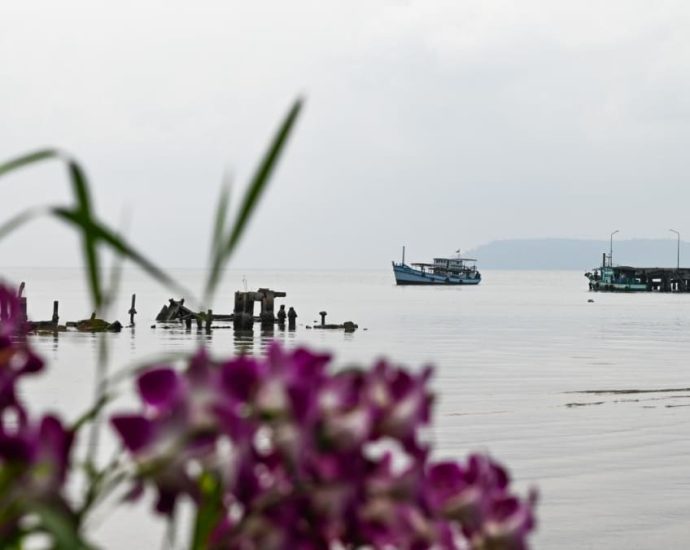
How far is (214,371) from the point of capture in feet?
2.84

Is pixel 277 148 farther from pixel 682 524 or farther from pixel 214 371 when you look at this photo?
pixel 682 524

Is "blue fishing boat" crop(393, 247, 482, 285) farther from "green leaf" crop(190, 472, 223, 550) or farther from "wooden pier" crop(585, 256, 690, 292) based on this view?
"green leaf" crop(190, 472, 223, 550)

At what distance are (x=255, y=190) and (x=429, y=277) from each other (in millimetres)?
125159

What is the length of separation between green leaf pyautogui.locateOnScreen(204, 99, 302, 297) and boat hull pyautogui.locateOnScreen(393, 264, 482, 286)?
123283 millimetres

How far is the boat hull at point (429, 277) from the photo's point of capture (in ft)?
412

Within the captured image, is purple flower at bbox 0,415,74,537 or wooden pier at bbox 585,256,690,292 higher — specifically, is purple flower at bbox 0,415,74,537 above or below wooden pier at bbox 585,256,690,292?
above

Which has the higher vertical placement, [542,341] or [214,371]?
[214,371]

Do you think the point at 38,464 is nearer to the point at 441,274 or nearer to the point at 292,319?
the point at 292,319

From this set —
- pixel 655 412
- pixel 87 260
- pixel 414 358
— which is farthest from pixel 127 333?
pixel 87 260

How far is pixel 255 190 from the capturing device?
95cm

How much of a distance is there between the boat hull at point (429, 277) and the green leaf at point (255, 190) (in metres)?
123

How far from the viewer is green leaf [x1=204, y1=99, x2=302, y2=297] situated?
3.08 feet

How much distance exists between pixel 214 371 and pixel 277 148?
7.1 inches

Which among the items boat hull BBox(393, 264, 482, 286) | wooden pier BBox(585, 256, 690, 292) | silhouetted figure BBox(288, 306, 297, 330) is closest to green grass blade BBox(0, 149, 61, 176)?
silhouetted figure BBox(288, 306, 297, 330)
